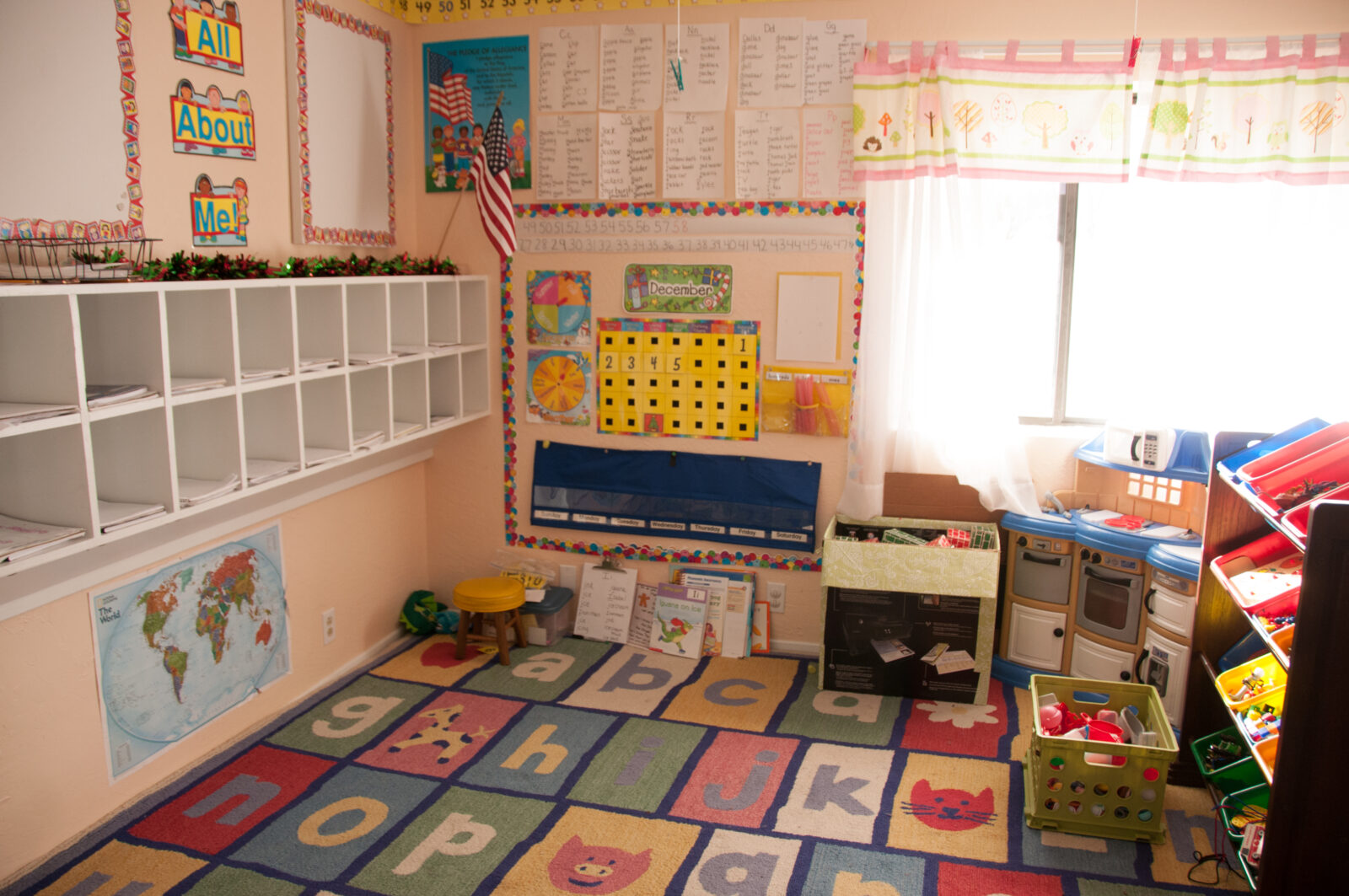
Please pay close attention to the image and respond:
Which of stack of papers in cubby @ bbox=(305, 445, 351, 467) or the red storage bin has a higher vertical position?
stack of papers in cubby @ bbox=(305, 445, 351, 467)

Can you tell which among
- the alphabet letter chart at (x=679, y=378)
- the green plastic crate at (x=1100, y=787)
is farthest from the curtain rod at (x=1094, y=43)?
the green plastic crate at (x=1100, y=787)

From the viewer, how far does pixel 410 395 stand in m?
3.68

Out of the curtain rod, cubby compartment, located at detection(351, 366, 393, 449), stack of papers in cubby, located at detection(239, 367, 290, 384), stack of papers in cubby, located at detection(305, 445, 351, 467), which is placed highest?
the curtain rod

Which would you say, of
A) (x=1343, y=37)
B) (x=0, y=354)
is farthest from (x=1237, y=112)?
(x=0, y=354)

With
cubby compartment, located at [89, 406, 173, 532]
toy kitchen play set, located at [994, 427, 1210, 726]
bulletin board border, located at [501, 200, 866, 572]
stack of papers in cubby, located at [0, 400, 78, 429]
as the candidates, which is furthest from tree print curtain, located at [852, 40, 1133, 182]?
stack of papers in cubby, located at [0, 400, 78, 429]

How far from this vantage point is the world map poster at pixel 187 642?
270 centimetres

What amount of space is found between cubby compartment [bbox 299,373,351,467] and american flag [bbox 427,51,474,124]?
1364mm

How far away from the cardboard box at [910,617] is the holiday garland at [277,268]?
6.01 ft

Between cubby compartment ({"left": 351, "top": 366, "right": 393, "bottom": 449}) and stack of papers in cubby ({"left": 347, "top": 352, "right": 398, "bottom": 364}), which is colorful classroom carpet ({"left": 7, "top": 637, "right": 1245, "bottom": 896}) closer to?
cubby compartment ({"left": 351, "top": 366, "right": 393, "bottom": 449})

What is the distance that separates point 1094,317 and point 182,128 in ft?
10.2

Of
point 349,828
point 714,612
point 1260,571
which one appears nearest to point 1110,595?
point 1260,571

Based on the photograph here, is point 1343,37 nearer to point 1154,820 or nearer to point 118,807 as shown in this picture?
point 1154,820

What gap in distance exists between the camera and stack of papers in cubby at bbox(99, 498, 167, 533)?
2.33 meters

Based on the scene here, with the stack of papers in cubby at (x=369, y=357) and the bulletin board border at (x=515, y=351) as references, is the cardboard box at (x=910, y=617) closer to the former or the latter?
the bulletin board border at (x=515, y=351)
